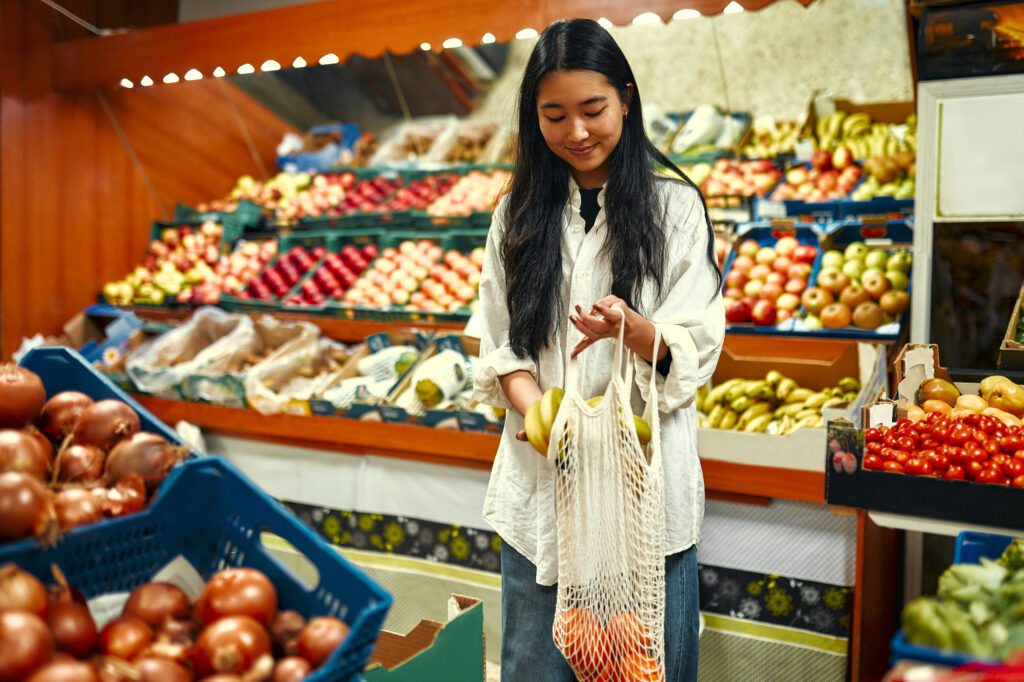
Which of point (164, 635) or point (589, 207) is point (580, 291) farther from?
point (164, 635)

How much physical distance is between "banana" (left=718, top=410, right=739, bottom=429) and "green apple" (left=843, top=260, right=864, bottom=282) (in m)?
0.72

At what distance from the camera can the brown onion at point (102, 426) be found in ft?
4.48

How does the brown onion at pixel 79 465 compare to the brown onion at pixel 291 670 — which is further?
the brown onion at pixel 79 465

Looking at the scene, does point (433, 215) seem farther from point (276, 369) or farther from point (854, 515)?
point (854, 515)

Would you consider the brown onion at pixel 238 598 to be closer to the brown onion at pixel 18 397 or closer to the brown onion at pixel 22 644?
the brown onion at pixel 22 644

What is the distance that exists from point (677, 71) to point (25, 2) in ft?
12.5

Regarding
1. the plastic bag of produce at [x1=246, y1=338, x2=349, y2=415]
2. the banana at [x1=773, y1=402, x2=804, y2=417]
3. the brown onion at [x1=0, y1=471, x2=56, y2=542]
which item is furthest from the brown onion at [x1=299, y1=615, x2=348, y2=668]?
the plastic bag of produce at [x1=246, y1=338, x2=349, y2=415]

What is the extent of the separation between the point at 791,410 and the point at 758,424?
0.13m

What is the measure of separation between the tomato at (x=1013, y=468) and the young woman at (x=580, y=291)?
2.05ft

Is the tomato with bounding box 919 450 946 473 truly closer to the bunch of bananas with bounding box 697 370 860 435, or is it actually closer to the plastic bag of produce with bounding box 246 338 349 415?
the bunch of bananas with bounding box 697 370 860 435

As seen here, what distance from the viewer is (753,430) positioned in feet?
9.42

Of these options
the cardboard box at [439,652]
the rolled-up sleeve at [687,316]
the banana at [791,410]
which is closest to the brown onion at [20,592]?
the cardboard box at [439,652]

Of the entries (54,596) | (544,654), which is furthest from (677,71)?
(54,596)

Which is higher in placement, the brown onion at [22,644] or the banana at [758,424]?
the brown onion at [22,644]
